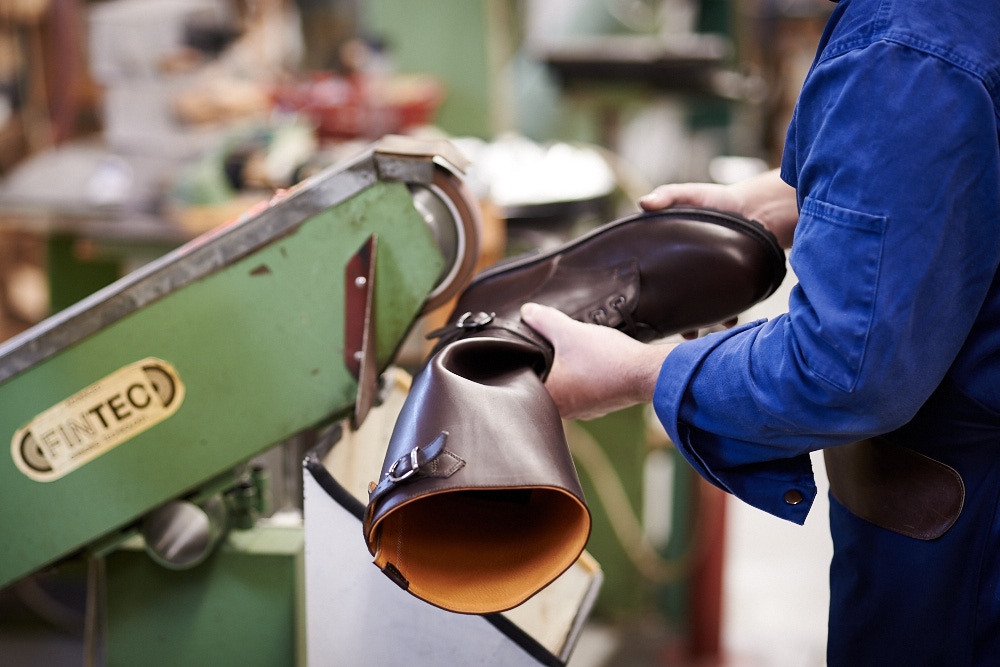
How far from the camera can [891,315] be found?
2.04 feet

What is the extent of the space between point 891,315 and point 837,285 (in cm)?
4

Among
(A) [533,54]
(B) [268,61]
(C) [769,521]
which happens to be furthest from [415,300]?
(B) [268,61]

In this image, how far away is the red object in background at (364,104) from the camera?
256cm

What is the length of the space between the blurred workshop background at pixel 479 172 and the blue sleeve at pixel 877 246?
902mm

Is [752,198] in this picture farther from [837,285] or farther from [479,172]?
[479,172]

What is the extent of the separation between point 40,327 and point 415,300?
15.3 inches

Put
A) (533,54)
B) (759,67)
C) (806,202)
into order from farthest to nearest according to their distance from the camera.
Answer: (759,67), (533,54), (806,202)

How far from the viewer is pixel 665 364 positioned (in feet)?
2.55

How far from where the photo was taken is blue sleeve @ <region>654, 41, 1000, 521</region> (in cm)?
61

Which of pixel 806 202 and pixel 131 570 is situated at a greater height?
pixel 806 202

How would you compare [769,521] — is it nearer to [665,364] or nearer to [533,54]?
[533,54]

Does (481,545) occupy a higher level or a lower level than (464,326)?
lower

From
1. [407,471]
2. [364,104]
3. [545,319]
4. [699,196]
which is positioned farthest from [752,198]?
[364,104]

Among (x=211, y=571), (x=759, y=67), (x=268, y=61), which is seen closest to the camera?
(x=211, y=571)
